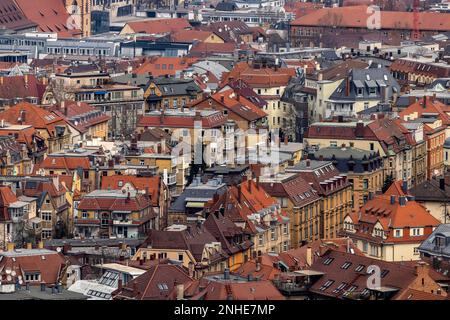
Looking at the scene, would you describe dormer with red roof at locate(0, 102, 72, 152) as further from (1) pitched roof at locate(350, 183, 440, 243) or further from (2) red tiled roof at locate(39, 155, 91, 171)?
(1) pitched roof at locate(350, 183, 440, 243)

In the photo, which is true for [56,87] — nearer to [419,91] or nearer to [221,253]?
[419,91]

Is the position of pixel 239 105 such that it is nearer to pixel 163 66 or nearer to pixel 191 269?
pixel 163 66

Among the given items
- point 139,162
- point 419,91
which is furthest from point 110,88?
point 139,162

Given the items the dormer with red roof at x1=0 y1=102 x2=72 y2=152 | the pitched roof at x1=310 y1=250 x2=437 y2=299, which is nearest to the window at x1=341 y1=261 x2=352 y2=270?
the pitched roof at x1=310 y1=250 x2=437 y2=299

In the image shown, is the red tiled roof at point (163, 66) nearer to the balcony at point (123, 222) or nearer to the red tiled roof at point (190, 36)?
the red tiled roof at point (190, 36)

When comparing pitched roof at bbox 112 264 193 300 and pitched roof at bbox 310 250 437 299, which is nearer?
pitched roof at bbox 310 250 437 299
